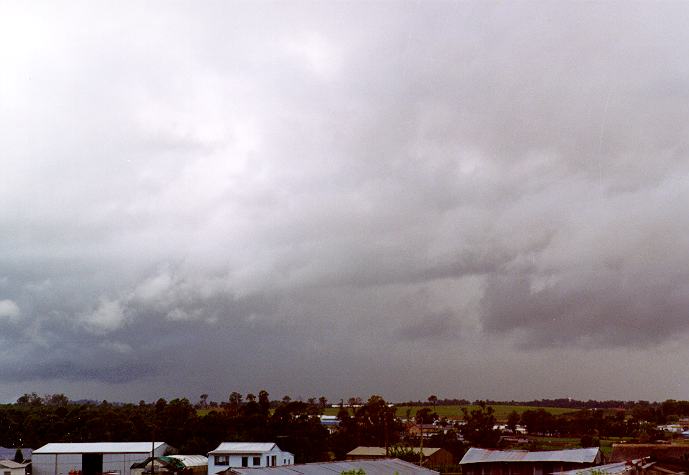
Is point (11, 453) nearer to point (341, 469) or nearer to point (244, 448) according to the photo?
point (244, 448)

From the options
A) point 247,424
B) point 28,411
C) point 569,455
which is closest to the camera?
point 569,455

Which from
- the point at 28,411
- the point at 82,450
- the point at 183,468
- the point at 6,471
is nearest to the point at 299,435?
the point at 183,468

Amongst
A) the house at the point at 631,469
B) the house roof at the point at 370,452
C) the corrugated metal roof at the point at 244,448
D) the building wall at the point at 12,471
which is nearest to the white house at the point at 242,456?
the corrugated metal roof at the point at 244,448

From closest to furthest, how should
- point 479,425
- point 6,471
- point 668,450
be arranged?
point 668,450, point 6,471, point 479,425

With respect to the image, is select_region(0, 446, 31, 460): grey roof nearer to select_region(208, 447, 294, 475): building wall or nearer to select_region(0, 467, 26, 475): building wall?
select_region(0, 467, 26, 475): building wall

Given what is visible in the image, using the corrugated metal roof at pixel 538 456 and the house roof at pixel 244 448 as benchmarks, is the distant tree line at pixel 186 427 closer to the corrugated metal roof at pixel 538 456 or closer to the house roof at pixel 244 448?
the house roof at pixel 244 448

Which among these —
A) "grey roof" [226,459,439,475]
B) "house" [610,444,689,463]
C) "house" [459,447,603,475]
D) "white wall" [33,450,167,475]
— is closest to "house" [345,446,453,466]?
"house" [459,447,603,475]

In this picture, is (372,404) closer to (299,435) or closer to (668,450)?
(299,435)

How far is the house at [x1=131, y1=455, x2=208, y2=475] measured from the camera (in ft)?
232

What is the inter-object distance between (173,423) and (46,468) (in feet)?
62.0

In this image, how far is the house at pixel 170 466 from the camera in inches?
2785

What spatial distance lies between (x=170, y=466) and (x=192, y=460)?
5817 mm

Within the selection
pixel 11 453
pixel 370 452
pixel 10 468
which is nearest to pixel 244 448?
pixel 10 468

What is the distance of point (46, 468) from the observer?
75.1 m
